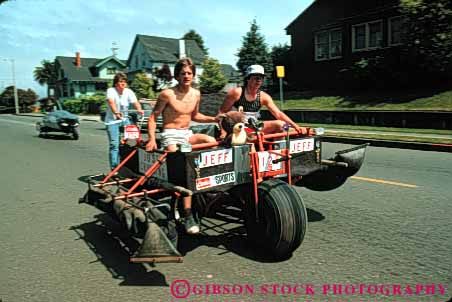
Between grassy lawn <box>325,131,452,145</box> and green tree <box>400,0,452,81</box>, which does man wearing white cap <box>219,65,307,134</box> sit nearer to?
grassy lawn <box>325,131,452,145</box>

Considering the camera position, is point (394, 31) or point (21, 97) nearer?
point (394, 31)

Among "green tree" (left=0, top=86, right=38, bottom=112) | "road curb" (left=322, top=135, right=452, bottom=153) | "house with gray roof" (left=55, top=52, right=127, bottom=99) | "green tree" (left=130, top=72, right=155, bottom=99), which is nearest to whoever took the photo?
"road curb" (left=322, top=135, right=452, bottom=153)

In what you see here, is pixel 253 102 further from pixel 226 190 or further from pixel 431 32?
pixel 431 32

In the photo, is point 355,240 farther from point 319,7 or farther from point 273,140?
point 319,7

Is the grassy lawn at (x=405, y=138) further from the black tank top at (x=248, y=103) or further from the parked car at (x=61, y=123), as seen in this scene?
the parked car at (x=61, y=123)

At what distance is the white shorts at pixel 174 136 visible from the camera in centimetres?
480

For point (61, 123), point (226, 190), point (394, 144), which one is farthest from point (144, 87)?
point (226, 190)

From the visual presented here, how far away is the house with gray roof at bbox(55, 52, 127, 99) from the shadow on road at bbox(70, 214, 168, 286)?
60547mm

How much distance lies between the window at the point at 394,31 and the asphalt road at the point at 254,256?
18946 millimetres

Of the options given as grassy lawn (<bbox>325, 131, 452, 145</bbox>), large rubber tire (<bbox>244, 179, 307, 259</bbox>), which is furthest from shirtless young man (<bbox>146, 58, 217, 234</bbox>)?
grassy lawn (<bbox>325, 131, 452, 145</bbox>)

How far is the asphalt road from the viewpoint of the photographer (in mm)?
3449

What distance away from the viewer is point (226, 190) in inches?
165

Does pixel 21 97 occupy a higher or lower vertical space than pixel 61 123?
higher

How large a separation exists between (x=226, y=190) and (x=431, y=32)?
680 inches
